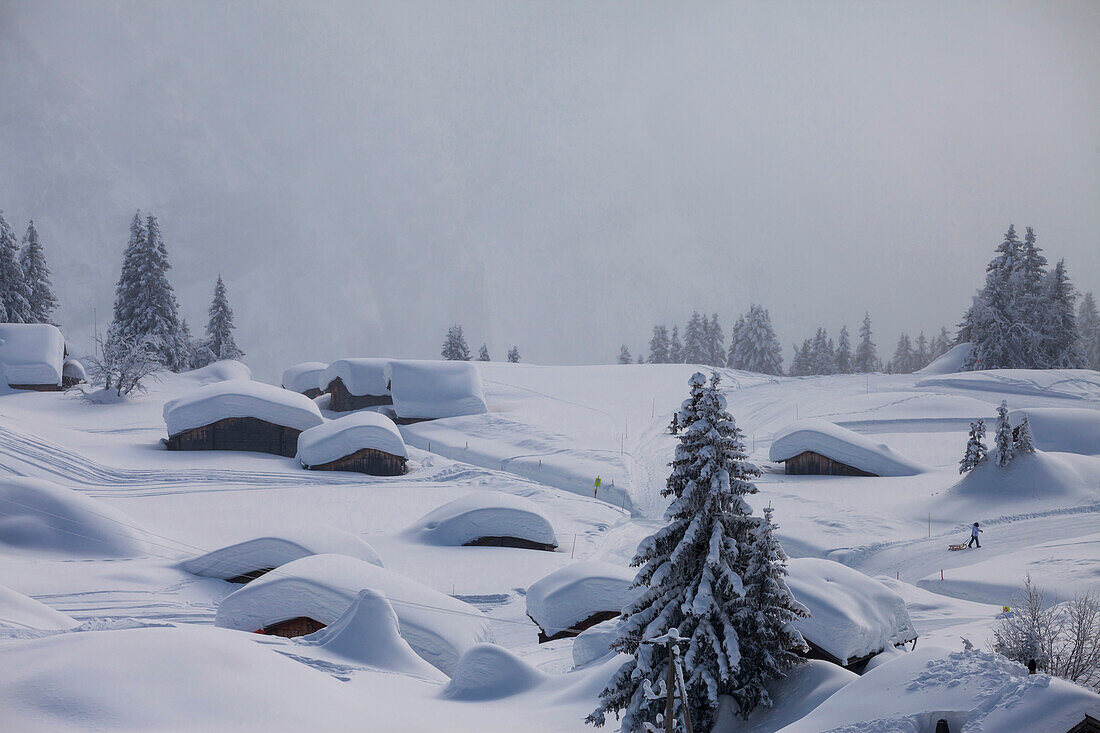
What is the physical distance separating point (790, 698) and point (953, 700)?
3.48 metres

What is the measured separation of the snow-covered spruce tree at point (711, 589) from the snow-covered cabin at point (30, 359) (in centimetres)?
3994

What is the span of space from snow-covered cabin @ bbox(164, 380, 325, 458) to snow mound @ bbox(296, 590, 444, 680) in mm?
20598

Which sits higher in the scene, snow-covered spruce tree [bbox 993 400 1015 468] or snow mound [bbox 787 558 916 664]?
snow-covered spruce tree [bbox 993 400 1015 468]

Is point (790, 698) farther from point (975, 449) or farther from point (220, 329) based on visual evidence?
point (220, 329)

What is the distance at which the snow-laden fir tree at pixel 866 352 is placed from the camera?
78625 millimetres

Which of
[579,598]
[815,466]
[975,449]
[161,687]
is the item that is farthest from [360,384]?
[161,687]

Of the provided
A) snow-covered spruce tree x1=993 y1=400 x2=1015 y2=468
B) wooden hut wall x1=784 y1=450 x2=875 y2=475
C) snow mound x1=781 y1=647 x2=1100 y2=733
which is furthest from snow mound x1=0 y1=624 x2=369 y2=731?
wooden hut wall x1=784 y1=450 x2=875 y2=475

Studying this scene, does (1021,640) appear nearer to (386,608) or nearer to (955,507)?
(386,608)

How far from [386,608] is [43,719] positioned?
707 centimetres

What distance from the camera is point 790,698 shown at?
448 inches

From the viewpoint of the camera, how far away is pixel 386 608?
14.2 meters

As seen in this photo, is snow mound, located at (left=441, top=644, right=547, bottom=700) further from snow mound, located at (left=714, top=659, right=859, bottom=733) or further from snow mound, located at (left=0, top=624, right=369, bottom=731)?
snow mound, located at (left=714, top=659, right=859, bottom=733)

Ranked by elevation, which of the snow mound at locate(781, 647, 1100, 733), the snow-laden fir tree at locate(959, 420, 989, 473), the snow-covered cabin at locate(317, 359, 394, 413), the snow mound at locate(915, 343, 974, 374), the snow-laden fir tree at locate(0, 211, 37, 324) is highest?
the snow-laden fir tree at locate(0, 211, 37, 324)

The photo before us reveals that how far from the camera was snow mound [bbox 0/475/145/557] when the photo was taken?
19062 mm
